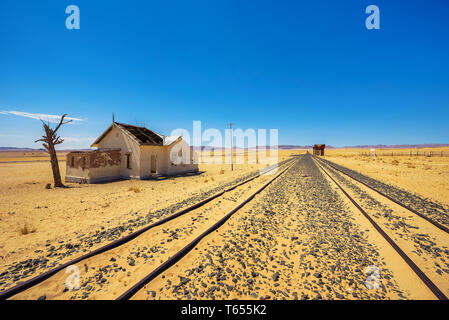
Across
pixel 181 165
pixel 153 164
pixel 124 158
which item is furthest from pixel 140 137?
pixel 181 165

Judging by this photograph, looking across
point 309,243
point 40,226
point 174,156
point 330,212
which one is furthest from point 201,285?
point 174,156

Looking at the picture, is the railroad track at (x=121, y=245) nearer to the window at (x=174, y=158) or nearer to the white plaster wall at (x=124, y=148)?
the white plaster wall at (x=124, y=148)

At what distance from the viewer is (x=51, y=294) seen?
10.3 ft

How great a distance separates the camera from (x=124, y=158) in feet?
58.0

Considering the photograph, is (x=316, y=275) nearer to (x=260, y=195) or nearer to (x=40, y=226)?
(x=260, y=195)

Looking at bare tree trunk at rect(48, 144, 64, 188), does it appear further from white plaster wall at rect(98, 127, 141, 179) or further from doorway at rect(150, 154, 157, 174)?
doorway at rect(150, 154, 157, 174)

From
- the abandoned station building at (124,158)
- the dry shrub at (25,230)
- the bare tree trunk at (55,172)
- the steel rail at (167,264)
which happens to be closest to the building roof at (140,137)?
the abandoned station building at (124,158)

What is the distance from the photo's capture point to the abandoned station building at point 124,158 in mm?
15406

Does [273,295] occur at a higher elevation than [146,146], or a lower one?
lower

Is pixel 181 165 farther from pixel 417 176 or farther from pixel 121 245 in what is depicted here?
pixel 417 176

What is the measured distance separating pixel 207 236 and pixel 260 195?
16.9 ft

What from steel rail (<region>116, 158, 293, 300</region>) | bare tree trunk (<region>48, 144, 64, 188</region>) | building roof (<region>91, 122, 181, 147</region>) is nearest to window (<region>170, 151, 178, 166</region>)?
building roof (<region>91, 122, 181, 147</region>)
